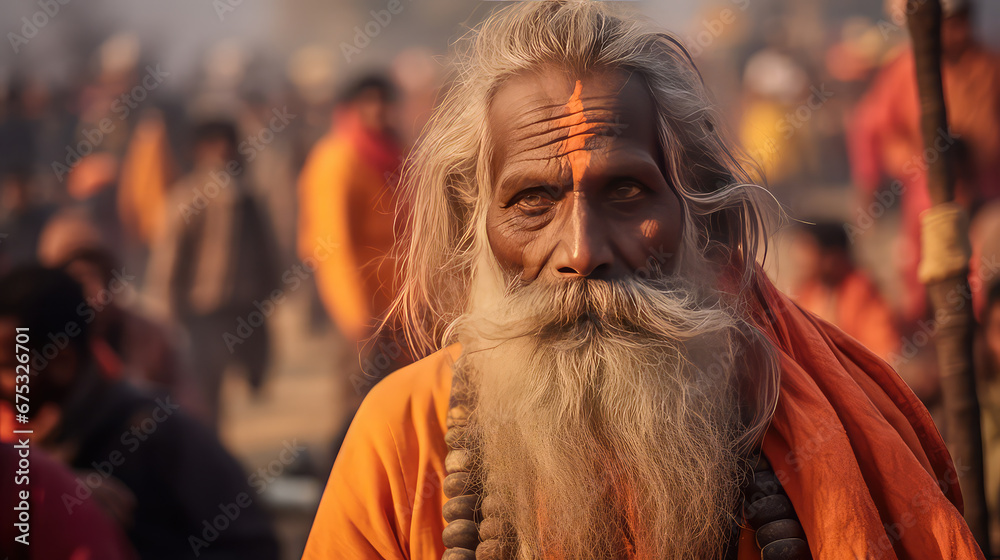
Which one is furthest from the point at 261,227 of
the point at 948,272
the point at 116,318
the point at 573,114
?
the point at 948,272

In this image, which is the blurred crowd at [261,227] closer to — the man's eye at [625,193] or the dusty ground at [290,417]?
the dusty ground at [290,417]

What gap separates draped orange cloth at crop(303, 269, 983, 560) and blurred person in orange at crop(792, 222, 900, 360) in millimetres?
2196

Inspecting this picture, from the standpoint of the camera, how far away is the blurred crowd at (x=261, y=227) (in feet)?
9.01

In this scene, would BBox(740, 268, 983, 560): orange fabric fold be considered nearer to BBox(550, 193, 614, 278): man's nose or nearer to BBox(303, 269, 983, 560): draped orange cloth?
BBox(303, 269, 983, 560): draped orange cloth

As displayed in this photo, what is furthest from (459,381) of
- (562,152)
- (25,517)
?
(25,517)

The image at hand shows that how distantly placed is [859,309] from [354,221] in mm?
2592

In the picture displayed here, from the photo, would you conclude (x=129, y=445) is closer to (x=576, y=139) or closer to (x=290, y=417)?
(x=576, y=139)

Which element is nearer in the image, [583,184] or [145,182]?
[583,184]

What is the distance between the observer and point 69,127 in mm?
5074

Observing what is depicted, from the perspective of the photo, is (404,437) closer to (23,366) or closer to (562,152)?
(562,152)

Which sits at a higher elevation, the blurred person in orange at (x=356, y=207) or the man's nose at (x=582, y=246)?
the blurred person in orange at (x=356, y=207)

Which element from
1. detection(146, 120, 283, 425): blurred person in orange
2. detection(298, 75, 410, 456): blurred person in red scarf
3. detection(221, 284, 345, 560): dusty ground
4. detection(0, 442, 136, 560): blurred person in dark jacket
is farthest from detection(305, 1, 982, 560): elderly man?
detection(146, 120, 283, 425): blurred person in orange

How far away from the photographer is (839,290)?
3967 millimetres

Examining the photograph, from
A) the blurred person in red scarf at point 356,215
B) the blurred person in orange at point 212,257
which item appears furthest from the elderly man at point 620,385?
the blurred person in orange at point 212,257
